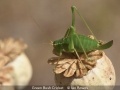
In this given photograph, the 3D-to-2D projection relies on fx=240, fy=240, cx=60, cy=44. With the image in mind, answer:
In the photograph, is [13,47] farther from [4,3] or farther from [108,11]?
[4,3]

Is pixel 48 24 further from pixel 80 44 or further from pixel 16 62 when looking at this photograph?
pixel 80 44

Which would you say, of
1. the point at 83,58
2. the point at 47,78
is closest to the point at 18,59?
the point at 83,58

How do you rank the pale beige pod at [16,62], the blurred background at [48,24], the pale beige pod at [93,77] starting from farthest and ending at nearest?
the blurred background at [48,24] < the pale beige pod at [16,62] < the pale beige pod at [93,77]

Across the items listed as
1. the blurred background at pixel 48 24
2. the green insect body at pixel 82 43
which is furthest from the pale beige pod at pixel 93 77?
the blurred background at pixel 48 24

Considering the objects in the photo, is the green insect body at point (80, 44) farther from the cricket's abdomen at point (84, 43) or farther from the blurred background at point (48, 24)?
the blurred background at point (48, 24)

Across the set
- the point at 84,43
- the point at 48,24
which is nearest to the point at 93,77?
the point at 84,43

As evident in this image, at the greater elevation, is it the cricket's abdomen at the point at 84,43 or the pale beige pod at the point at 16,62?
the pale beige pod at the point at 16,62

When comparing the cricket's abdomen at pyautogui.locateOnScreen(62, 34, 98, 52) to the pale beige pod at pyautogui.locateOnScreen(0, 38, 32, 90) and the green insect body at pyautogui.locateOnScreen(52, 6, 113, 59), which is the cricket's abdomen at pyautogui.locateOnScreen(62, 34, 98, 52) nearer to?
the green insect body at pyautogui.locateOnScreen(52, 6, 113, 59)

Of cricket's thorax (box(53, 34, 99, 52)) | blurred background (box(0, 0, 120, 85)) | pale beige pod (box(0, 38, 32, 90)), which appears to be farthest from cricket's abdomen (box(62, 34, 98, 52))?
blurred background (box(0, 0, 120, 85))
